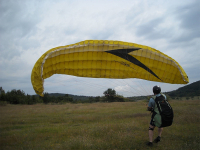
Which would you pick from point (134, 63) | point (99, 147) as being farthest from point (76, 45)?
point (99, 147)

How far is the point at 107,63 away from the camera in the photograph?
804cm

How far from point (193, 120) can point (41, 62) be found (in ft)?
29.5

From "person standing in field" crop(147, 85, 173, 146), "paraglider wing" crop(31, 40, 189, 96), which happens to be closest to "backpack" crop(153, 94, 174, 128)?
"person standing in field" crop(147, 85, 173, 146)

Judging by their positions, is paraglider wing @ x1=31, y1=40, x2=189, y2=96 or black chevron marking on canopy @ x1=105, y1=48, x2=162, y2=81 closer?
paraglider wing @ x1=31, y1=40, x2=189, y2=96

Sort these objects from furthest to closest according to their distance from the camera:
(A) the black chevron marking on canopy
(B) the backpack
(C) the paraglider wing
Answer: (A) the black chevron marking on canopy < (C) the paraglider wing < (B) the backpack

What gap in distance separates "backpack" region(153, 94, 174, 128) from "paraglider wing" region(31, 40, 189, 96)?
3.28 metres

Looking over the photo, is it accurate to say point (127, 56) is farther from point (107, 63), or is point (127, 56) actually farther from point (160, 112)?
point (160, 112)

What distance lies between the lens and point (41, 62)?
271 inches

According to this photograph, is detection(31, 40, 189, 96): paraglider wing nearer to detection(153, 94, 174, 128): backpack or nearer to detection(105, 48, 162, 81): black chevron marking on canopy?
detection(105, 48, 162, 81): black chevron marking on canopy

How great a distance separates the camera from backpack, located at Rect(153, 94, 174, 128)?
4.59 metres

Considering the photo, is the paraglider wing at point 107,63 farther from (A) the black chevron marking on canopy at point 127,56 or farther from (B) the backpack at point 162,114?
(B) the backpack at point 162,114

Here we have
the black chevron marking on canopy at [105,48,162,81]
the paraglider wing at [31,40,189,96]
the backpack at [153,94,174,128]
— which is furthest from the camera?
the black chevron marking on canopy at [105,48,162,81]

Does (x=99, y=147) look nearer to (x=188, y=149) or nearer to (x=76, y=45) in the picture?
(x=188, y=149)

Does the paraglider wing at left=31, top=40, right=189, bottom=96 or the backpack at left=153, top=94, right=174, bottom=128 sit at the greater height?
the paraglider wing at left=31, top=40, right=189, bottom=96
